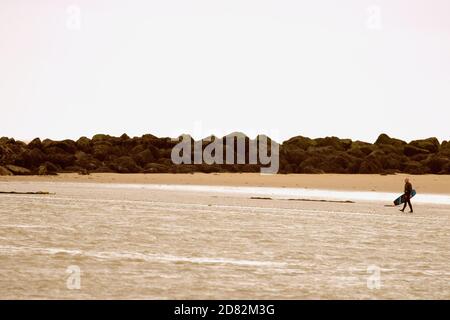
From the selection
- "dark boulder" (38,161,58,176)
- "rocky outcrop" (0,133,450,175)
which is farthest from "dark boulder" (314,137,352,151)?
"dark boulder" (38,161,58,176)

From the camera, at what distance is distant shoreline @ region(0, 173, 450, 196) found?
43.9 metres

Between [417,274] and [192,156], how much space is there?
54.6 metres

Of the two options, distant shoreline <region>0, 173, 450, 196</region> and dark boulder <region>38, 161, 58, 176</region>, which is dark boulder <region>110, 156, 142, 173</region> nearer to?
distant shoreline <region>0, 173, 450, 196</region>

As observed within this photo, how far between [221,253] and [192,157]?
51.9m

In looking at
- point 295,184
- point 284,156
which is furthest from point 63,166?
point 295,184

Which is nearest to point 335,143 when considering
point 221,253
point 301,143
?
point 301,143

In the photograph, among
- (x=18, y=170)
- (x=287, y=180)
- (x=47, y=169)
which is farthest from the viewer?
(x=47, y=169)

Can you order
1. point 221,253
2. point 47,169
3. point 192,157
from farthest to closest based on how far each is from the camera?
point 192,157
point 47,169
point 221,253

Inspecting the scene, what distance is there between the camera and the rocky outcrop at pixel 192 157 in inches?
2291

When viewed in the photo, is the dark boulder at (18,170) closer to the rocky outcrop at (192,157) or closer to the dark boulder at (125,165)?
the rocky outcrop at (192,157)

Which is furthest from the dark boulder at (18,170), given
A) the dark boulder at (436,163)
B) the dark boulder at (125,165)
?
the dark boulder at (436,163)

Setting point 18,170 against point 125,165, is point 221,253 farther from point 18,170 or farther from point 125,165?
point 125,165

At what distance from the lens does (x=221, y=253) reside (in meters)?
14.7
